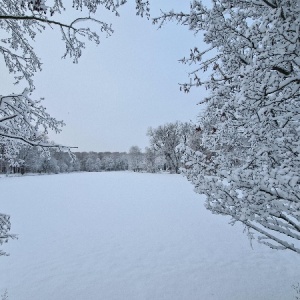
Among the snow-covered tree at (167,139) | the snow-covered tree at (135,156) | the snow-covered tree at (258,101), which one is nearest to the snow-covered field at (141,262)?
the snow-covered tree at (258,101)

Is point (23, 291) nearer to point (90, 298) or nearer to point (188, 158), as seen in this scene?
point (90, 298)

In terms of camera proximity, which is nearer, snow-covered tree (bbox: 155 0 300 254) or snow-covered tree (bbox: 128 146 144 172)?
snow-covered tree (bbox: 155 0 300 254)

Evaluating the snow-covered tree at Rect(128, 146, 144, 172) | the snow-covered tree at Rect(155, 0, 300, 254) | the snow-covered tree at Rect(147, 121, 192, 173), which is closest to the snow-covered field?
the snow-covered tree at Rect(155, 0, 300, 254)

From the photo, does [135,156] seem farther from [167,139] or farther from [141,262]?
Answer: [141,262]

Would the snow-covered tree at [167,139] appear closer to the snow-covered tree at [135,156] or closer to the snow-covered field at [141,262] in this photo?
the snow-covered tree at [135,156]

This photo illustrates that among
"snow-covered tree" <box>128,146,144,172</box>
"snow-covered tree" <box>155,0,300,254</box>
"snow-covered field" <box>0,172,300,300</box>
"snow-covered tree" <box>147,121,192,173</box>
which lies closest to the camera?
"snow-covered tree" <box>155,0,300,254</box>

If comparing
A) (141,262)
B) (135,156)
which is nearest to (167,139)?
(135,156)

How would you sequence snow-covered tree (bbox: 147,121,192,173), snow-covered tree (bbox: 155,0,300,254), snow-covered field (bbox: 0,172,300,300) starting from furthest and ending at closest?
snow-covered tree (bbox: 147,121,192,173), snow-covered field (bbox: 0,172,300,300), snow-covered tree (bbox: 155,0,300,254)

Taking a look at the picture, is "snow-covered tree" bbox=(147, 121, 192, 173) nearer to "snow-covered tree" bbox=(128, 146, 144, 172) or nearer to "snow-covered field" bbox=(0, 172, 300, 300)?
"snow-covered tree" bbox=(128, 146, 144, 172)

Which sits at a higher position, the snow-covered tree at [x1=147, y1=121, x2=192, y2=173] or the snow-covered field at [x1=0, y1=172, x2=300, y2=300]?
the snow-covered tree at [x1=147, y1=121, x2=192, y2=173]

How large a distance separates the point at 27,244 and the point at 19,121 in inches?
252

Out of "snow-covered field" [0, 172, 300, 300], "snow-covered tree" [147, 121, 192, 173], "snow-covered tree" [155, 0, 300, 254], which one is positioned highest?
"snow-covered tree" [147, 121, 192, 173]

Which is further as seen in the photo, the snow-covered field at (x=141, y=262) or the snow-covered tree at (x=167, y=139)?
the snow-covered tree at (x=167, y=139)

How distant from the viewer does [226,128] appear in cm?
338
